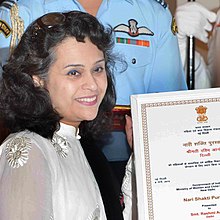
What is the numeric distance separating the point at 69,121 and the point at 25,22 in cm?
32

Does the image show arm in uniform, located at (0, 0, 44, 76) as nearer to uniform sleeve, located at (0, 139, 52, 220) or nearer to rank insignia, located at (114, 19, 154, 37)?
rank insignia, located at (114, 19, 154, 37)

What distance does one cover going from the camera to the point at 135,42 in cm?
163

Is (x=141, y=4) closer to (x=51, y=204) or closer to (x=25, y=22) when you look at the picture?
(x=25, y=22)

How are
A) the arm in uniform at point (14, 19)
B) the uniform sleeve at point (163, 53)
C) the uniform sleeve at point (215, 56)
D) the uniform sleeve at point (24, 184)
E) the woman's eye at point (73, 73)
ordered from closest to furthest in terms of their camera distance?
the uniform sleeve at point (24, 184) < the woman's eye at point (73, 73) < the arm in uniform at point (14, 19) < the uniform sleeve at point (163, 53) < the uniform sleeve at point (215, 56)

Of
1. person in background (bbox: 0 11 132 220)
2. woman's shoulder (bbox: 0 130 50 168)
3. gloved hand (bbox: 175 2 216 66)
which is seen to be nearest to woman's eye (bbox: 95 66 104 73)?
person in background (bbox: 0 11 132 220)

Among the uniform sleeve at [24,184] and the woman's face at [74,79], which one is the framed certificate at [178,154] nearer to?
the woman's face at [74,79]

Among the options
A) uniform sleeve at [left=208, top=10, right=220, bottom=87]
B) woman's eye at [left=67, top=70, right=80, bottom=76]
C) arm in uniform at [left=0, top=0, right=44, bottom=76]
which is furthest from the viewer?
uniform sleeve at [left=208, top=10, right=220, bottom=87]

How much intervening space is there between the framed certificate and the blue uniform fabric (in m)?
0.27

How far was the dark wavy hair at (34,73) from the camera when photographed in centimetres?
126

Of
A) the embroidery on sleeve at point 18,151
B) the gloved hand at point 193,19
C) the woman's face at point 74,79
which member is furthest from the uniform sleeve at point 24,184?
the gloved hand at point 193,19

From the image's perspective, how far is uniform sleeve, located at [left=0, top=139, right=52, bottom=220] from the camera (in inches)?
45.0

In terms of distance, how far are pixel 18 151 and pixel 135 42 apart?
0.55m

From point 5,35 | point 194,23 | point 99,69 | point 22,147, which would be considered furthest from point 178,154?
point 194,23

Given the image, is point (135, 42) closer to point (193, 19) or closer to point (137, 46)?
point (137, 46)
